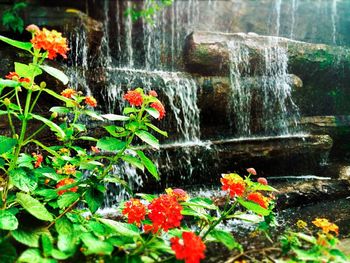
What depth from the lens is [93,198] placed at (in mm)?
1576

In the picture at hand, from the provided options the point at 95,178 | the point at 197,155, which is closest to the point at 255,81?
the point at 197,155

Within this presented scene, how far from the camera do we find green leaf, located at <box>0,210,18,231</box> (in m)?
1.29

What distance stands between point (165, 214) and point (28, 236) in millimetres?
606

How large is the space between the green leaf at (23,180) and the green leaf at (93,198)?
26 centimetres

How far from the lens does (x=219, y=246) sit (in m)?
2.31

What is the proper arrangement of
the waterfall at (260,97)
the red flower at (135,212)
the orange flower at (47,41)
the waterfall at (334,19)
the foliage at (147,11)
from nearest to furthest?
the orange flower at (47,41), the red flower at (135,212), the waterfall at (260,97), the foliage at (147,11), the waterfall at (334,19)

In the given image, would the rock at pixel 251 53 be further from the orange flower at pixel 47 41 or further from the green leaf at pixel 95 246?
the green leaf at pixel 95 246

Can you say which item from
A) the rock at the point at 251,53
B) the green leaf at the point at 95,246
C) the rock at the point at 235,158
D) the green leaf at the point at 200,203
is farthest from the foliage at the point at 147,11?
the green leaf at the point at 95,246

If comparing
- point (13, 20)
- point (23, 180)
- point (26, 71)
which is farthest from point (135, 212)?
point (13, 20)

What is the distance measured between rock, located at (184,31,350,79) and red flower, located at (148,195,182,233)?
18.6ft

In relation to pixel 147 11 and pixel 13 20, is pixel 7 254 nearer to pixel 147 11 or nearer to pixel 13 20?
pixel 13 20

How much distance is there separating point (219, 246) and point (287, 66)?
6.51 meters

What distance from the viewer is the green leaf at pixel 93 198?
1539 millimetres

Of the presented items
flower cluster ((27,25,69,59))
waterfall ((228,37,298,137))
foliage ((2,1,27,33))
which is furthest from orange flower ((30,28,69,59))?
waterfall ((228,37,298,137))
